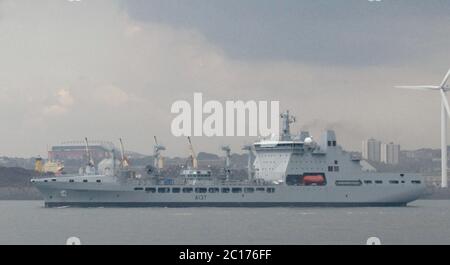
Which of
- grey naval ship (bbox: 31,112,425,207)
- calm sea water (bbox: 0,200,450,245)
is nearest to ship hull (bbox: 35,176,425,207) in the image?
grey naval ship (bbox: 31,112,425,207)

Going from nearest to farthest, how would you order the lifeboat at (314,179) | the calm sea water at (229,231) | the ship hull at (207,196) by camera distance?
the calm sea water at (229,231) < the ship hull at (207,196) < the lifeboat at (314,179)

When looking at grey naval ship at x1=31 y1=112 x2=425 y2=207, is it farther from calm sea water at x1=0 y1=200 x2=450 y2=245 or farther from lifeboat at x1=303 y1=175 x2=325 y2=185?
calm sea water at x1=0 y1=200 x2=450 y2=245

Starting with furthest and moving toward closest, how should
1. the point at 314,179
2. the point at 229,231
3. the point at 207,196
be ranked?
the point at 314,179, the point at 207,196, the point at 229,231

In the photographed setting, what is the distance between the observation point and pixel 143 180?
7675 centimetres

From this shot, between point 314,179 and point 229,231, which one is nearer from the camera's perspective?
point 229,231

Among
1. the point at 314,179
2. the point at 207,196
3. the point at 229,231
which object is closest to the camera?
the point at 229,231

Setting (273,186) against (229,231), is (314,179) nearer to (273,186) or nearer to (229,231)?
(273,186)

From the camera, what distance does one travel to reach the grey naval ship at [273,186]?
74938 millimetres

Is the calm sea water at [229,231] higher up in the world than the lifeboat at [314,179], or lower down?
lower down

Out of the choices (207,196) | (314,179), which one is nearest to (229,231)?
(207,196)

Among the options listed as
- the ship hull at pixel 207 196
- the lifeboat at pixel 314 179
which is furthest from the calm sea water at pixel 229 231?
the lifeboat at pixel 314 179

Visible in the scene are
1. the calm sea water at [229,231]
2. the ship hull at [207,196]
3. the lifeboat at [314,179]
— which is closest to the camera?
the calm sea water at [229,231]

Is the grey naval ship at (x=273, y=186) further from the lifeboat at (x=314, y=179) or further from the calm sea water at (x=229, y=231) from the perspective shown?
the calm sea water at (x=229, y=231)

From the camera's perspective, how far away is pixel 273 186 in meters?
75.7
